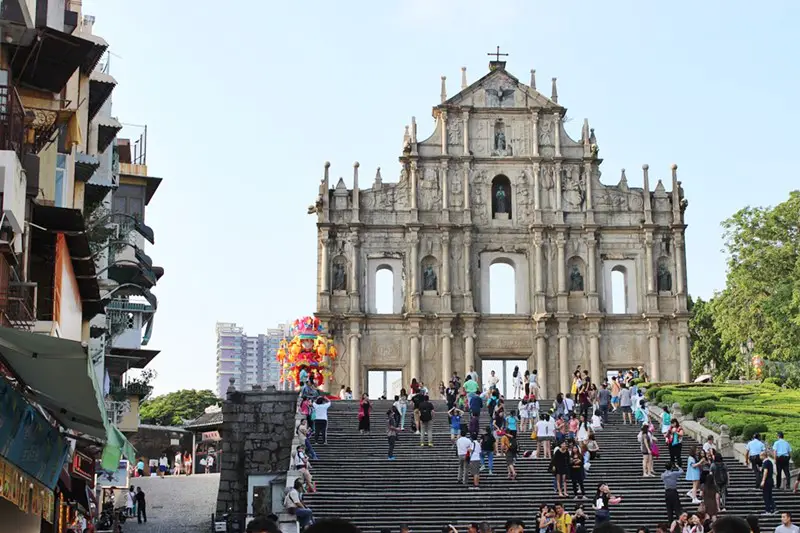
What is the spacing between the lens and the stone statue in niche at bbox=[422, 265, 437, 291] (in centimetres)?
5038

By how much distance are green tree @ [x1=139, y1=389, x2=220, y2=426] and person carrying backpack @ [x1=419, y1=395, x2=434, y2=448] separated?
67.9 m

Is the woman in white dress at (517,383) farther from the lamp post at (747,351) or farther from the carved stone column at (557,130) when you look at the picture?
the lamp post at (747,351)

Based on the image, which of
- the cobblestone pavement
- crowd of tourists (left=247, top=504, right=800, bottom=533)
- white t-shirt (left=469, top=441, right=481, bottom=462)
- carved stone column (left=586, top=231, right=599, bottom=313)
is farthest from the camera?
carved stone column (left=586, top=231, right=599, bottom=313)

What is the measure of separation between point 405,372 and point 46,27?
108 ft

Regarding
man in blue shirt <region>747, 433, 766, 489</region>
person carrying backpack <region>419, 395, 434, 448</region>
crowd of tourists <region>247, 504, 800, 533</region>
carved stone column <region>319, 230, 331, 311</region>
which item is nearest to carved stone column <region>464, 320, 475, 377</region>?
carved stone column <region>319, 230, 331, 311</region>

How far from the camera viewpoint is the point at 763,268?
53938mm

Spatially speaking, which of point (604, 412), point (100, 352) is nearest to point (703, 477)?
point (604, 412)

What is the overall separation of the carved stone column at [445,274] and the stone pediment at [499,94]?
18.3ft

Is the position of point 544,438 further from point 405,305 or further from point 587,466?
point 405,305

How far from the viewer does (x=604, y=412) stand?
116ft

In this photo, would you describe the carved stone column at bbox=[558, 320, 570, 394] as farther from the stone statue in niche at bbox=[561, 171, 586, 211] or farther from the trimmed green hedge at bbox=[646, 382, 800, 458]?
the trimmed green hedge at bbox=[646, 382, 800, 458]

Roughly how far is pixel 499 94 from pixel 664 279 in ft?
32.1

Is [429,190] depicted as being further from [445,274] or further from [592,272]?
[592,272]

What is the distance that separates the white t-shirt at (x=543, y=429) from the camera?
31.0m
